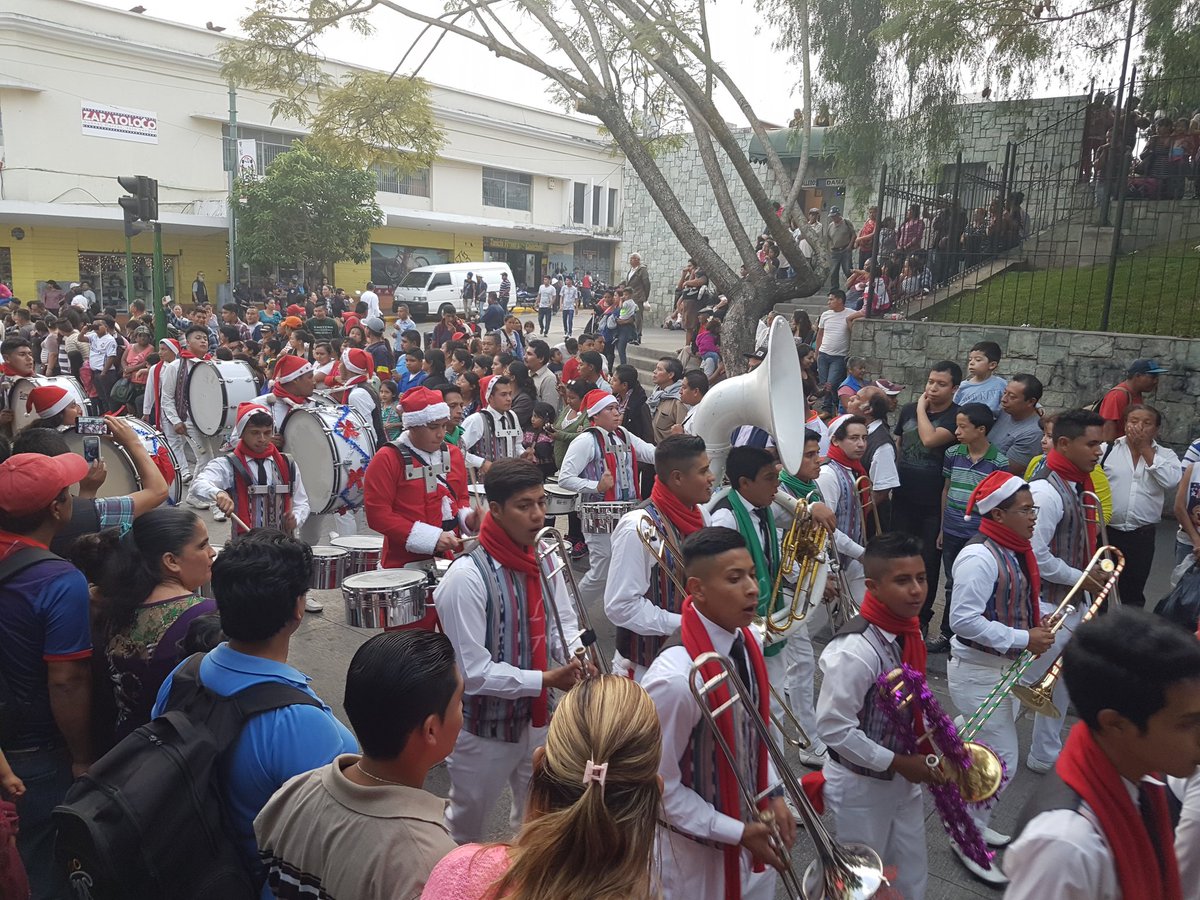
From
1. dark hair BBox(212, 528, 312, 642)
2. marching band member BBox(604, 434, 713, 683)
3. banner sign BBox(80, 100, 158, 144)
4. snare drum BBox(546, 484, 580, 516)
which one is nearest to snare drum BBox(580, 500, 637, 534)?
snare drum BBox(546, 484, 580, 516)

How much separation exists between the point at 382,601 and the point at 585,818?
297 cm

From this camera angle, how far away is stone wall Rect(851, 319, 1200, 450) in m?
8.76

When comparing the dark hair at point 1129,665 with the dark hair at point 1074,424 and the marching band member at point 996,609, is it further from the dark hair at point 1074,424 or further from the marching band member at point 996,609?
the dark hair at point 1074,424

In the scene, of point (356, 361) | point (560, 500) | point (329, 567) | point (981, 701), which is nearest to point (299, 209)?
point (356, 361)

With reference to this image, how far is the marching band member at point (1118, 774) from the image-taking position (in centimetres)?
195

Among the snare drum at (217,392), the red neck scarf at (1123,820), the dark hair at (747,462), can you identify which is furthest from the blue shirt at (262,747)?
the snare drum at (217,392)

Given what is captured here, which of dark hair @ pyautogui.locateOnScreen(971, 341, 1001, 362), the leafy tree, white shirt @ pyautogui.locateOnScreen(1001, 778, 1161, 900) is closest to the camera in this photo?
white shirt @ pyautogui.locateOnScreen(1001, 778, 1161, 900)

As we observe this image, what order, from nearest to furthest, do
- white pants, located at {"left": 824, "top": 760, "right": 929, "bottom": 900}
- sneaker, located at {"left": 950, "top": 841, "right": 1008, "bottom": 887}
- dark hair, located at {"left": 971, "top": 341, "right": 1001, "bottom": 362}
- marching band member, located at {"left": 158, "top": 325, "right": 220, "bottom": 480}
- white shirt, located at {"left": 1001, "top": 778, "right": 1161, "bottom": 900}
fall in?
1. white shirt, located at {"left": 1001, "top": 778, "right": 1161, "bottom": 900}
2. white pants, located at {"left": 824, "top": 760, "right": 929, "bottom": 900}
3. sneaker, located at {"left": 950, "top": 841, "right": 1008, "bottom": 887}
4. dark hair, located at {"left": 971, "top": 341, "right": 1001, "bottom": 362}
5. marching band member, located at {"left": 158, "top": 325, "right": 220, "bottom": 480}

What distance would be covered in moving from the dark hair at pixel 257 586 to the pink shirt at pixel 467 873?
1020 millimetres

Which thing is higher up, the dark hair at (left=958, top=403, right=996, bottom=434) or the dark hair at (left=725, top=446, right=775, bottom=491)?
the dark hair at (left=958, top=403, right=996, bottom=434)

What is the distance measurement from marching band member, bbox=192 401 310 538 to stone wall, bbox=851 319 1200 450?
7.60 meters

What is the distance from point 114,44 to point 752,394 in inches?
1266

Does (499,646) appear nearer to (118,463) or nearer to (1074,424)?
(118,463)

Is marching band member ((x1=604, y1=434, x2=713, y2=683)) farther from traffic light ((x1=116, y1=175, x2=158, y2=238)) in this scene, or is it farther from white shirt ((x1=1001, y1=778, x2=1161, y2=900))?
traffic light ((x1=116, y1=175, x2=158, y2=238))
